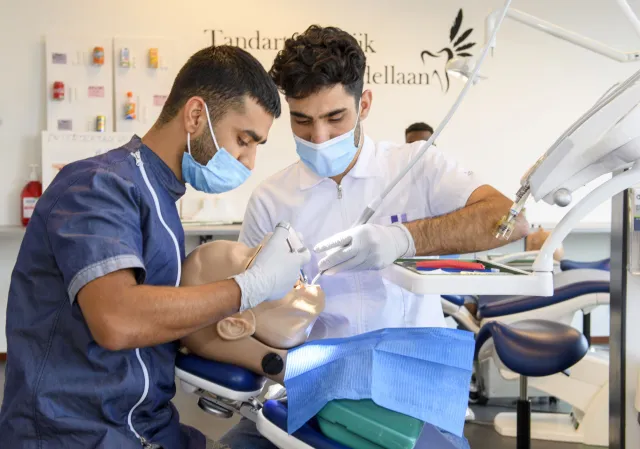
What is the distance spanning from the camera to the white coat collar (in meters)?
1.86

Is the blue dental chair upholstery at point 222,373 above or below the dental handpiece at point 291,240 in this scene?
below

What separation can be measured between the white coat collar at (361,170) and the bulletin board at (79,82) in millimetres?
3350

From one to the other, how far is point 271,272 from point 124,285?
27 cm

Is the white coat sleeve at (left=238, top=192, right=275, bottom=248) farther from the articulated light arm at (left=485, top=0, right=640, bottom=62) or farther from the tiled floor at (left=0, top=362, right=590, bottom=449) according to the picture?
the tiled floor at (left=0, top=362, right=590, bottom=449)

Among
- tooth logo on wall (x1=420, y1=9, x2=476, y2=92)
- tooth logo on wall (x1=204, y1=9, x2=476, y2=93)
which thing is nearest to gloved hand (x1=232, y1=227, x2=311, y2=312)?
tooth logo on wall (x1=204, y1=9, x2=476, y2=93)

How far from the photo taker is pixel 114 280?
3.83 feet

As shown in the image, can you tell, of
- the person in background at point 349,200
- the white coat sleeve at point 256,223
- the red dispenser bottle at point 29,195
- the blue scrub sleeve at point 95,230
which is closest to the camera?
the blue scrub sleeve at point 95,230

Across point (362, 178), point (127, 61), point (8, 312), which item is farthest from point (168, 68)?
point (8, 312)

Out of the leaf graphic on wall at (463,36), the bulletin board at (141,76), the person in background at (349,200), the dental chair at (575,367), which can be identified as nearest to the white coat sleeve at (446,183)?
the person in background at (349,200)

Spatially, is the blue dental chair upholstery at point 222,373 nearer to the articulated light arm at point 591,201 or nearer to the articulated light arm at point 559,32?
the articulated light arm at point 591,201

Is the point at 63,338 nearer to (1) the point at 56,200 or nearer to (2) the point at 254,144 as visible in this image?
(1) the point at 56,200

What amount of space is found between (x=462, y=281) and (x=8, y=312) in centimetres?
84

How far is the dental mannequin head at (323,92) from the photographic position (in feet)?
5.72

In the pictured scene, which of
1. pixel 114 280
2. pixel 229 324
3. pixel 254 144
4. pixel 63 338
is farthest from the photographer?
pixel 254 144
